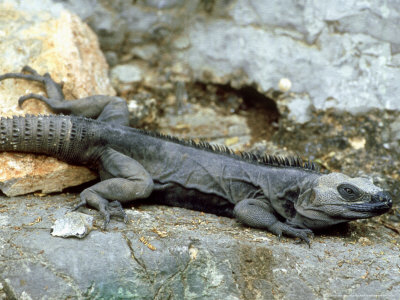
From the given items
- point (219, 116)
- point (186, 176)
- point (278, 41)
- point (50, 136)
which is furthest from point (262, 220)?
point (278, 41)

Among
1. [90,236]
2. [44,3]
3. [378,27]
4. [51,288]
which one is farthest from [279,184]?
[44,3]

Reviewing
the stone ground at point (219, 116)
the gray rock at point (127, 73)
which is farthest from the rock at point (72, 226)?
the gray rock at point (127, 73)

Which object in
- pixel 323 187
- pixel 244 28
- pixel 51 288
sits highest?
pixel 244 28

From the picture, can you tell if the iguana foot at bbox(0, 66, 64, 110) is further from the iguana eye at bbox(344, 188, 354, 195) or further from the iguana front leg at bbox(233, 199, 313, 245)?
the iguana eye at bbox(344, 188, 354, 195)

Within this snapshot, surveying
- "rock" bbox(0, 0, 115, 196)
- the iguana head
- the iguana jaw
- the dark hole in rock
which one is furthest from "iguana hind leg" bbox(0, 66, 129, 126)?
the iguana jaw

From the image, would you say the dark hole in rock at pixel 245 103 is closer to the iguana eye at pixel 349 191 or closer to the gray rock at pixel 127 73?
the gray rock at pixel 127 73

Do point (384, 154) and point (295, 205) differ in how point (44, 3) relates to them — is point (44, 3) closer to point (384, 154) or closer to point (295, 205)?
point (295, 205)
